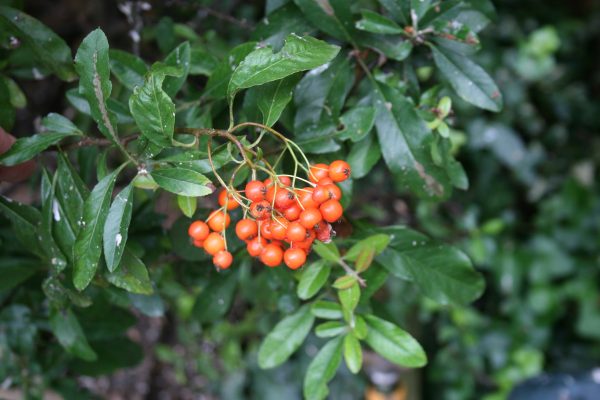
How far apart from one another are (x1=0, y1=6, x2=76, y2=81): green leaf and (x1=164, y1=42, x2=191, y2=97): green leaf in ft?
0.57

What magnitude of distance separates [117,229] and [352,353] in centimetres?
45

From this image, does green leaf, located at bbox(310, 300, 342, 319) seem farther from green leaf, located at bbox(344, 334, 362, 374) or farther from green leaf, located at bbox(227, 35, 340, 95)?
green leaf, located at bbox(227, 35, 340, 95)

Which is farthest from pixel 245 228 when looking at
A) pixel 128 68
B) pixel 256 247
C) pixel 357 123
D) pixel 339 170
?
pixel 128 68

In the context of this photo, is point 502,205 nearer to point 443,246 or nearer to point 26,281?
point 443,246

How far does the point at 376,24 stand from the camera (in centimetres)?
97

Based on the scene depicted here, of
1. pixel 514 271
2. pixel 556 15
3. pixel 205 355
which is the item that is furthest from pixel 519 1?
pixel 205 355

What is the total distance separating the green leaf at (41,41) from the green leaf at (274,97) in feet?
1.16

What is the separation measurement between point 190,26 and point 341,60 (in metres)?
0.55

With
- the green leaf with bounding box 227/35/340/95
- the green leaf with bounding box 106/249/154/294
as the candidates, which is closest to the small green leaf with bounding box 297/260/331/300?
the green leaf with bounding box 106/249/154/294

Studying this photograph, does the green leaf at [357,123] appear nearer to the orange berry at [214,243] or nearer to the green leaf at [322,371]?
the orange berry at [214,243]

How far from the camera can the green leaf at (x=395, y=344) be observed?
97cm

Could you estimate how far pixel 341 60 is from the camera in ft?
3.38

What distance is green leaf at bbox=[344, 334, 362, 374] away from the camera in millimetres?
1010

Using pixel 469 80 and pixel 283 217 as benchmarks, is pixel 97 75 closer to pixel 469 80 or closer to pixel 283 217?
pixel 283 217
